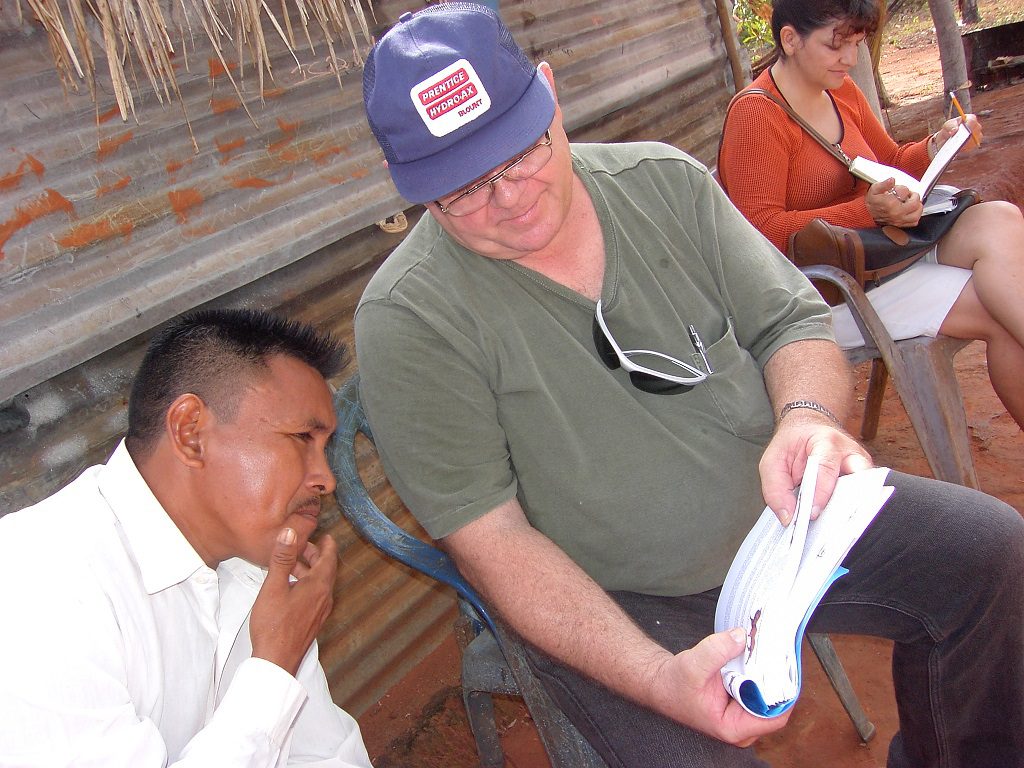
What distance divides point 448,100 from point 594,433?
81cm

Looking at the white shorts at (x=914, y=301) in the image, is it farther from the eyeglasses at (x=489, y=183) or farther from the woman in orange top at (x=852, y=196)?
the eyeglasses at (x=489, y=183)

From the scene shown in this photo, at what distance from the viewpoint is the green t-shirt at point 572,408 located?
192 cm

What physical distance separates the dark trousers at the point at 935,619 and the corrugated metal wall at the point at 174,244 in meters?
1.53

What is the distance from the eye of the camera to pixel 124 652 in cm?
156

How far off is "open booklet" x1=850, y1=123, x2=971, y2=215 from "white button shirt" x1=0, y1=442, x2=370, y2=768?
2802 mm

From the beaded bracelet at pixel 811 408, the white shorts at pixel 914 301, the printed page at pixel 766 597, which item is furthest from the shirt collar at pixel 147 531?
the white shorts at pixel 914 301

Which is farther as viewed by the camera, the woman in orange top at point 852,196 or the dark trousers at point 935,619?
the woman in orange top at point 852,196

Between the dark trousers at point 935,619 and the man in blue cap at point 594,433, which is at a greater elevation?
the man in blue cap at point 594,433

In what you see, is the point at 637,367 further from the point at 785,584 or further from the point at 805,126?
the point at 805,126

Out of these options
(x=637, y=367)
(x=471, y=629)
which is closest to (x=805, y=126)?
(x=637, y=367)

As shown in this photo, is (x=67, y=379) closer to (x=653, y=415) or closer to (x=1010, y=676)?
(x=653, y=415)

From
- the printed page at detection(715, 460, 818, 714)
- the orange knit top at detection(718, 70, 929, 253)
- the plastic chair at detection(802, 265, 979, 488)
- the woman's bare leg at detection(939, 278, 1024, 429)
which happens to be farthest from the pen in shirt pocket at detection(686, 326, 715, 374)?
the woman's bare leg at detection(939, 278, 1024, 429)

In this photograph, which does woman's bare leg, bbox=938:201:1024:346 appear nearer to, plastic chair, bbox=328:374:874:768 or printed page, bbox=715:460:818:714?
plastic chair, bbox=328:374:874:768

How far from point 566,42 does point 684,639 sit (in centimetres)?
364
